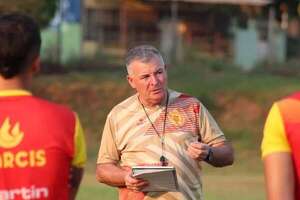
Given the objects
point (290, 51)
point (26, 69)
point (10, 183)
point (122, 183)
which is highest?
point (26, 69)

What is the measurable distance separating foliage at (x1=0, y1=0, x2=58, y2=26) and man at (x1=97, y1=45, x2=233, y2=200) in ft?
71.3

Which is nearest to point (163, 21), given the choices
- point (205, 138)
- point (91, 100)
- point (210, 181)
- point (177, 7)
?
point (177, 7)

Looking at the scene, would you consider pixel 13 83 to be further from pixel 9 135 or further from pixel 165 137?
pixel 165 137

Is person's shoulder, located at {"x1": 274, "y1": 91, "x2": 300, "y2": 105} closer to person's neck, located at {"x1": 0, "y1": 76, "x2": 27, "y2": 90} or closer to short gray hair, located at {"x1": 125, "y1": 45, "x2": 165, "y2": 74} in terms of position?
person's neck, located at {"x1": 0, "y1": 76, "x2": 27, "y2": 90}

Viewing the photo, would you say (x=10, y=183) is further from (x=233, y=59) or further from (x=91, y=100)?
(x=233, y=59)

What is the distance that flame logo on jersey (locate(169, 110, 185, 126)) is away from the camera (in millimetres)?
6668

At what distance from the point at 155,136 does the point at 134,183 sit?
1.18 feet

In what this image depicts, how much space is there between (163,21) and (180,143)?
1595 inches

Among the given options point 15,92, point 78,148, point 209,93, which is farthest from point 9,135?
point 209,93

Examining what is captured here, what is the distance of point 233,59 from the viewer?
4328 centimetres

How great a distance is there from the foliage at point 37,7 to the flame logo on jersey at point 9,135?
23.7m

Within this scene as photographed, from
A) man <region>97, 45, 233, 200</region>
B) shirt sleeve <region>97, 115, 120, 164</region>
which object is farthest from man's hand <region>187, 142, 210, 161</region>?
shirt sleeve <region>97, 115, 120, 164</region>

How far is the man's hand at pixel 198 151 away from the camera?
6453mm


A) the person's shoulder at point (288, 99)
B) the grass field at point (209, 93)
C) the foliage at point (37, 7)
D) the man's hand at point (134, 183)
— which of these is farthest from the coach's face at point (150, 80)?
the foliage at point (37, 7)
